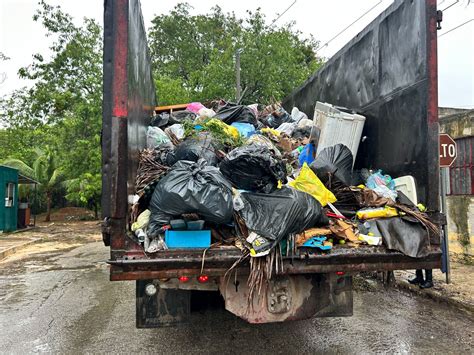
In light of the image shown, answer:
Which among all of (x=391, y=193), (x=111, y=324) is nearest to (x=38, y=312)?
(x=111, y=324)

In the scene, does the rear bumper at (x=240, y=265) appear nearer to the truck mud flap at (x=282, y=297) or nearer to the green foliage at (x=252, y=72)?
the truck mud flap at (x=282, y=297)

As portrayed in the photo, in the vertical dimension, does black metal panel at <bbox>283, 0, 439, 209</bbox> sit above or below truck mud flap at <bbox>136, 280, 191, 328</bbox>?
above

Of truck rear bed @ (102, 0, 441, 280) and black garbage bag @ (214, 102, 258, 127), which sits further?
black garbage bag @ (214, 102, 258, 127)

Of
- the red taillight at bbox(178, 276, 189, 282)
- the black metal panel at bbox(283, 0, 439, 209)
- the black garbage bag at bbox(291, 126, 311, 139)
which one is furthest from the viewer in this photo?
the black garbage bag at bbox(291, 126, 311, 139)

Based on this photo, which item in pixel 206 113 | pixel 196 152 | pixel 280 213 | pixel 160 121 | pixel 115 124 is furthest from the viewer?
→ pixel 206 113

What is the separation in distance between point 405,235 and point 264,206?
945 mm

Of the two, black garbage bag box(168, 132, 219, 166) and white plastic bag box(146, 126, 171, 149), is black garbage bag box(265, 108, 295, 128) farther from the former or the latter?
black garbage bag box(168, 132, 219, 166)

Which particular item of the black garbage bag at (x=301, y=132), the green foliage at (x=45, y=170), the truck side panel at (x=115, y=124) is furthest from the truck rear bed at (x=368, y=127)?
the green foliage at (x=45, y=170)

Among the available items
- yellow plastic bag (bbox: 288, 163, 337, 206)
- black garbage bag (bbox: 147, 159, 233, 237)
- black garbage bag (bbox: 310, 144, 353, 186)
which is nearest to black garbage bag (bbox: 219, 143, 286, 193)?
black garbage bag (bbox: 147, 159, 233, 237)

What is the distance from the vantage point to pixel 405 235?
8.15 feet

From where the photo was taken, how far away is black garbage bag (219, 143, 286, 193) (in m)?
2.50

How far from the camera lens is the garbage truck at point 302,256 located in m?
2.23

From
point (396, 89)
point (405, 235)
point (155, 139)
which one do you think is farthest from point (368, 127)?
point (155, 139)

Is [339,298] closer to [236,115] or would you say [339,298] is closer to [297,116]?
[297,116]
